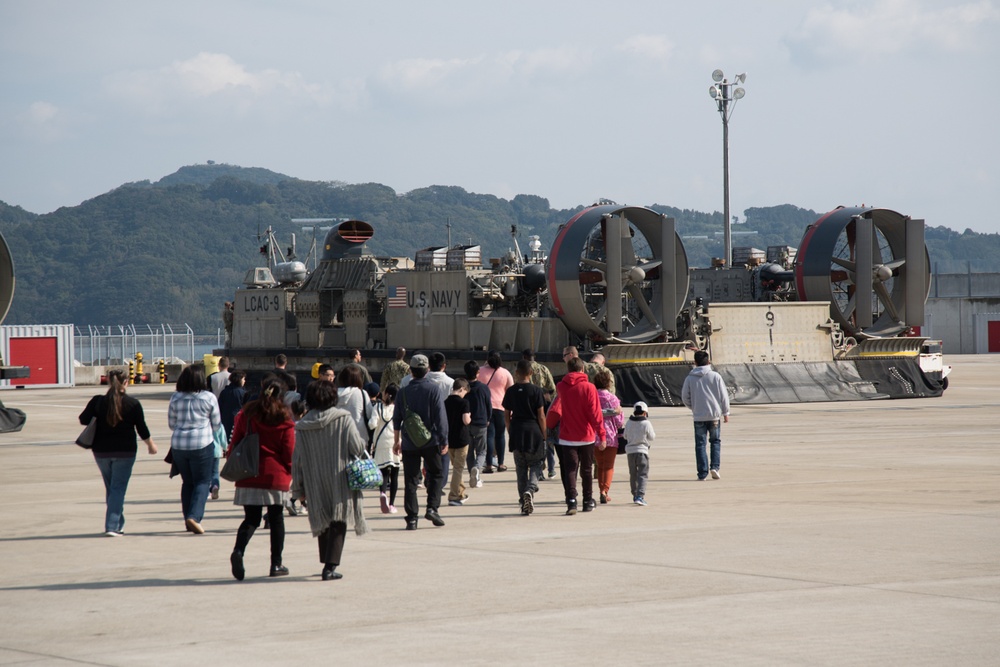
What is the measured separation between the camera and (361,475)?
8.48 meters

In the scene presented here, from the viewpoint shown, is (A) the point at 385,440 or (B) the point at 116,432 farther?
(A) the point at 385,440

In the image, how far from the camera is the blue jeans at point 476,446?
Result: 13.1 meters

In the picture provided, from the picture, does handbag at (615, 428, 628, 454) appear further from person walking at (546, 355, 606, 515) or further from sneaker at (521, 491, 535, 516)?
sneaker at (521, 491, 535, 516)

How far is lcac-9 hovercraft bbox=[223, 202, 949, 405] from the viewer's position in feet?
84.7

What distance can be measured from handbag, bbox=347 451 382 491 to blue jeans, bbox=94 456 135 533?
8.34 feet

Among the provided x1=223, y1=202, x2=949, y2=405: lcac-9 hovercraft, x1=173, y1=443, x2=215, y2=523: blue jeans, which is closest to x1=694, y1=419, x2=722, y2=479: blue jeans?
x1=173, y1=443, x2=215, y2=523: blue jeans

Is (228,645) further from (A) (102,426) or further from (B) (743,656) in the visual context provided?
(A) (102,426)

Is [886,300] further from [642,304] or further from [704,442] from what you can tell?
[704,442]

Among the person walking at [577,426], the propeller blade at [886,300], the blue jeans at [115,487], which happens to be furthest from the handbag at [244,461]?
the propeller blade at [886,300]

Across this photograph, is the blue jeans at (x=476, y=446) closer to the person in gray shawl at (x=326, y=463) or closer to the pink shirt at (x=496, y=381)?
the pink shirt at (x=496, y=381)

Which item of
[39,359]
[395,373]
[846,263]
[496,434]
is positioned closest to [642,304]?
[846,263]

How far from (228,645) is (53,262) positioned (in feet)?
A: 535

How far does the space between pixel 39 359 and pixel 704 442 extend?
2940 cm

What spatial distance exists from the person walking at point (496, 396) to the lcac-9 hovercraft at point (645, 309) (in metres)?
10.4
